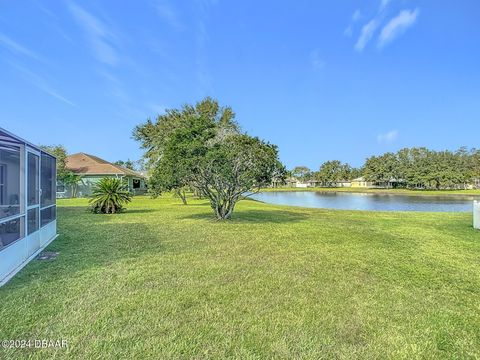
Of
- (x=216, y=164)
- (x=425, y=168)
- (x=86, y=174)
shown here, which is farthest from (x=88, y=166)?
(x=425, y=168)

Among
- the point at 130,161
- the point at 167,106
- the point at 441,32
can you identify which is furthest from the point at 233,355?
the point at 130,161

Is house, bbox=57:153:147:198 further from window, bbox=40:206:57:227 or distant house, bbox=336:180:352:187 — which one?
distant house, bbox=336:180:352:187

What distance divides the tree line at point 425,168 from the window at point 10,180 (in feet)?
216

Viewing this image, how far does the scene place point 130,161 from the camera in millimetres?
69062

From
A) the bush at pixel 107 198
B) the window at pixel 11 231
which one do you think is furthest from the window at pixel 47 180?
the bush at pixel 107 198

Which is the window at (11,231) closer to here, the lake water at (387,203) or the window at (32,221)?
the window at (32,221)

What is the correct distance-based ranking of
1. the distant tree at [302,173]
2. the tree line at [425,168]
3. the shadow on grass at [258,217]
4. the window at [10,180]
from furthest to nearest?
the distant tree at [302,173]
the tree line at [425,168]
the shadow on grass at [258,217]
the window at [10,180]

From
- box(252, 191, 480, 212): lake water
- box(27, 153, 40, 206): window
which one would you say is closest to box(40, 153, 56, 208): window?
box(27, 153, 40, 206): window

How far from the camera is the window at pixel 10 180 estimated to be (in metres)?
5.12

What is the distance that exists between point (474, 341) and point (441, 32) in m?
20.4

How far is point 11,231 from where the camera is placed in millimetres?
5012

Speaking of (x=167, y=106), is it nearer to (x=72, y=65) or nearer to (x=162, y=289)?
(x=72, y=65)

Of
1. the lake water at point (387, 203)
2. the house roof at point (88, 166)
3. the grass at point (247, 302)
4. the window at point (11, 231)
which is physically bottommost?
the lake water at point (387, 203)

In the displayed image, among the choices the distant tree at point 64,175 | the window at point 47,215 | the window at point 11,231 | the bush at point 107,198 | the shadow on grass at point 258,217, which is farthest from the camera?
the distant tree at point 64,175
